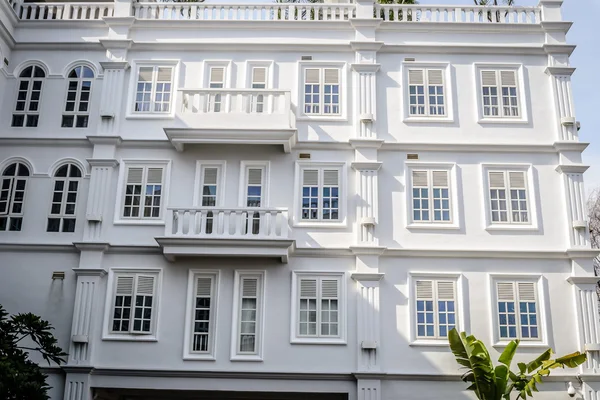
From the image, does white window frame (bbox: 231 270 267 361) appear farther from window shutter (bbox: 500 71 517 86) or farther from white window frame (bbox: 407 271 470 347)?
window shutter (bbox: 500 71 517 86)

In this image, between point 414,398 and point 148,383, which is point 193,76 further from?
point 414,398

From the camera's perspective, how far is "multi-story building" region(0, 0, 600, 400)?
57.2 ft

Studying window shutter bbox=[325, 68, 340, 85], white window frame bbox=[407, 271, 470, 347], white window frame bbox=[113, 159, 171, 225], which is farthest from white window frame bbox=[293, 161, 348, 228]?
white window frame bbox=[113, 159, 171, 225]

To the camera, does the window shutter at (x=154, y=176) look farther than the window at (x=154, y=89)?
No

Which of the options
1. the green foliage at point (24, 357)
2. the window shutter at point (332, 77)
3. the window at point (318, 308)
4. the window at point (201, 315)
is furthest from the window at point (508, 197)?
the green foliage at point (24, 357)

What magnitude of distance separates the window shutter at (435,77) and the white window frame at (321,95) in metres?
2.37

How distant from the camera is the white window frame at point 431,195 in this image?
60.3 feet

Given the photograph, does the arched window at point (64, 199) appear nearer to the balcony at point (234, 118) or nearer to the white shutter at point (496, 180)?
the balcony at point (234, 118)

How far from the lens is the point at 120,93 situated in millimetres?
19672

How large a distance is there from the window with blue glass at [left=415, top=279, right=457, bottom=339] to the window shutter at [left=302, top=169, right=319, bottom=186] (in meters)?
3.80

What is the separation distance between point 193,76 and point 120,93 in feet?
6.93

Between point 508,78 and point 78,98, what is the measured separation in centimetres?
1224

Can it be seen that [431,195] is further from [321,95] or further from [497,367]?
[497,367]

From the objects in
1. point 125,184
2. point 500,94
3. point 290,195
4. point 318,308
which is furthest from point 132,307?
point 500,94
